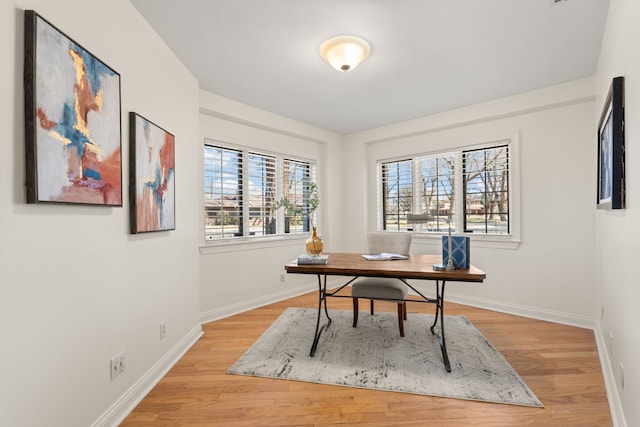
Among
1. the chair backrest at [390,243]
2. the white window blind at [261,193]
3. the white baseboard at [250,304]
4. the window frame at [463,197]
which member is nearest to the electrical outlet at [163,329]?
the white baseboard at [250,304]

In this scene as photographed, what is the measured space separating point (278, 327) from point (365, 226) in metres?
2.29

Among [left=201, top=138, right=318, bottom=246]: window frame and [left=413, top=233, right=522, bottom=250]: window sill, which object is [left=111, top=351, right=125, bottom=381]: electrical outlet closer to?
[left=201, top=138, right=318, bottom=246]: window frame

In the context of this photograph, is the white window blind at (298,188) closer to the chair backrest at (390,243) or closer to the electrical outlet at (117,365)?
the chair backrest at (390,243)

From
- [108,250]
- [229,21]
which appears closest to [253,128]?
[229,21]

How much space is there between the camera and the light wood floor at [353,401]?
1694 mm

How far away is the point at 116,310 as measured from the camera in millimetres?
1729

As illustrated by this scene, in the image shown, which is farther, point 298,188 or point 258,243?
point 298,188

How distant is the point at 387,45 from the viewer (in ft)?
7.71

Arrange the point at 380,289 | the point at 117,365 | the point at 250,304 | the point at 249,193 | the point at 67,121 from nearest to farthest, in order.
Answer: the point at 67,121
the point at 117,365
the point at 380,289
the point at 250,304
the point at 249,193

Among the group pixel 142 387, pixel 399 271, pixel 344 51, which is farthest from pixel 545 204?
pixel 142 387

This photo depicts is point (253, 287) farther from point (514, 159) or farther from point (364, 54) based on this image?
point (514, 159)

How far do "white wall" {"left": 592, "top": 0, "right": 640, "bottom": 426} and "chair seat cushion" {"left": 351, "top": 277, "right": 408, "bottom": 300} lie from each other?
137 cm

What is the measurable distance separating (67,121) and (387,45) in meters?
2.16

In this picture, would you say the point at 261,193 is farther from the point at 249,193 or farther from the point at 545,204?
the point at 545,204
